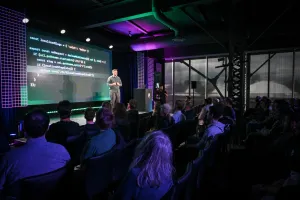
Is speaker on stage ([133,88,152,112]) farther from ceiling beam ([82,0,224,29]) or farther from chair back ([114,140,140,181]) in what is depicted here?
chair back ([114,140,140,181])

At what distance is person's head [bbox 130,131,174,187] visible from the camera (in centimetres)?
115

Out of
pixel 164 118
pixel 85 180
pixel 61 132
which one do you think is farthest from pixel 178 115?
pixel 85 180

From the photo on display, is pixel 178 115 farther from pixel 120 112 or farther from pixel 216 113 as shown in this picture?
pixel 216 113

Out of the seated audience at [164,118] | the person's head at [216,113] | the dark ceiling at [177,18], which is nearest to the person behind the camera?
the person's head at [216,113]

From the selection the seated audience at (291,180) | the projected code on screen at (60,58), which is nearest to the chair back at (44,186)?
the seated audience at (291,180)

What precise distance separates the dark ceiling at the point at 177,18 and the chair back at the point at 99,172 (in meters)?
4.66

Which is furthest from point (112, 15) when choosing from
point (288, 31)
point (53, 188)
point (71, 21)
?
point (53, 188)

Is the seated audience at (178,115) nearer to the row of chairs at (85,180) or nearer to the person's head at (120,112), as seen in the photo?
the person's head at (120,112)

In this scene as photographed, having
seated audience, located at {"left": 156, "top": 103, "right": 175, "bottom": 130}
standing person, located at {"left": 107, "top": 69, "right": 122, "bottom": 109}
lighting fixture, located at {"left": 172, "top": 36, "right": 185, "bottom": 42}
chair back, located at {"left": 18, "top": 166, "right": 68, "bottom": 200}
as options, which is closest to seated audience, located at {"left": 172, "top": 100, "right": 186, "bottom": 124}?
Answer: seated audience, located at {"left": 156, "top": 103, "right": 175, "bottom": 130}

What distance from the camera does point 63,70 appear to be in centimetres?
656

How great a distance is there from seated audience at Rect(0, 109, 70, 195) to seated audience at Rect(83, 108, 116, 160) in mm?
410

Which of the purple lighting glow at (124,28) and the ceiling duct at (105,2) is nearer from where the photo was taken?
the ceiling duct at (105,2)

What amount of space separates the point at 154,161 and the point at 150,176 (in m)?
0.09

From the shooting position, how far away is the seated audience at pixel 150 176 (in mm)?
1150
